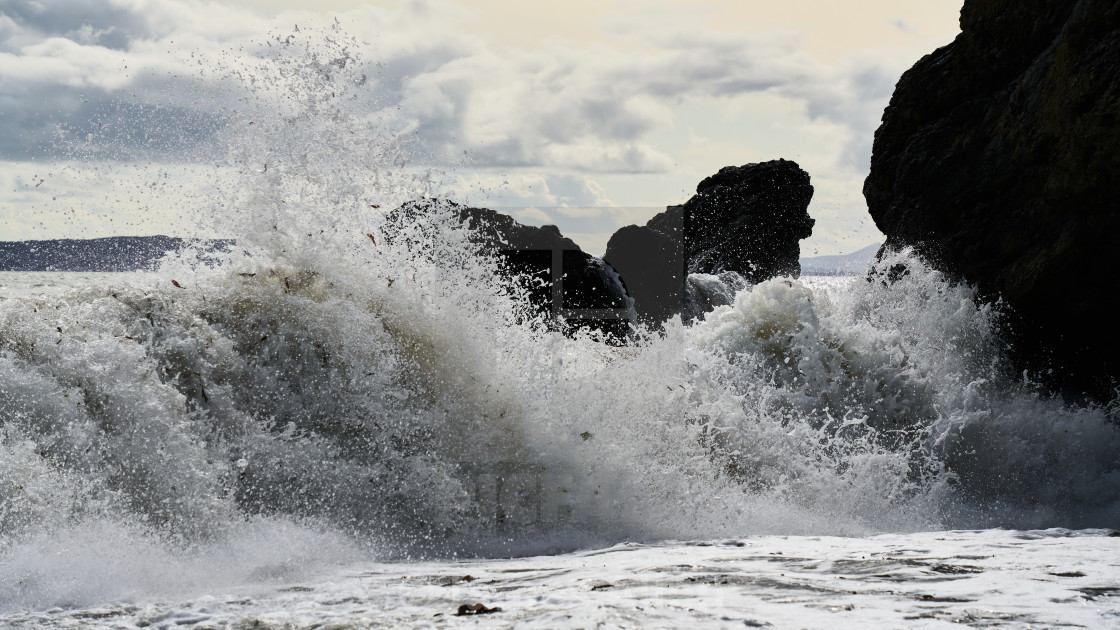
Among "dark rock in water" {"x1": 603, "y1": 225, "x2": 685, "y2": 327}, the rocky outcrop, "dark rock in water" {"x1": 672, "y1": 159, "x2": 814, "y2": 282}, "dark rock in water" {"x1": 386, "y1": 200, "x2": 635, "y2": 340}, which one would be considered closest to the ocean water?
"dark rock in water" {"x1": 386, "y1": 200, "x2": 635, "y2": 340}

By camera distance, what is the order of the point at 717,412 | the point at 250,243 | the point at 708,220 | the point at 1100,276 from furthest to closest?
the point at 708,220 < the point at 1100,276 < the point at 717,412 < the point at 250,243

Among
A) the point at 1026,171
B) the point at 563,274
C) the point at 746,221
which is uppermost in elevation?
the point at 746,221

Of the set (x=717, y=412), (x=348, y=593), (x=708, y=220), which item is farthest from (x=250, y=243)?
(x=708, y=220)

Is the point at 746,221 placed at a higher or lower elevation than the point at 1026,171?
higher

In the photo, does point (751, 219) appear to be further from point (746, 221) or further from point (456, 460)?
point (456, 460)

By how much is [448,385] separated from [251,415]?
1.16 m

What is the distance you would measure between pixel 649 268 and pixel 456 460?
38.1 feet

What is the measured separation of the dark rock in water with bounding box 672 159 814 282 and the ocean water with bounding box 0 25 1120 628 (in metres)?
15.5

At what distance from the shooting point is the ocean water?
3039 millimetres

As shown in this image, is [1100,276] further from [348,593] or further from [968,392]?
[348,593]

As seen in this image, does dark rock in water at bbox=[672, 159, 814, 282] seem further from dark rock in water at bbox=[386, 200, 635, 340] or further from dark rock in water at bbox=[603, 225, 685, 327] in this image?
dark rock in water at bbox=[386, 200, 635, 340]

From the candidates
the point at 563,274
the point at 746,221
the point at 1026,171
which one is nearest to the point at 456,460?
the point at 1026,171

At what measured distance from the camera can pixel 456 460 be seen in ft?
14.8

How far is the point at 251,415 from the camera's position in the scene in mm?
4332
